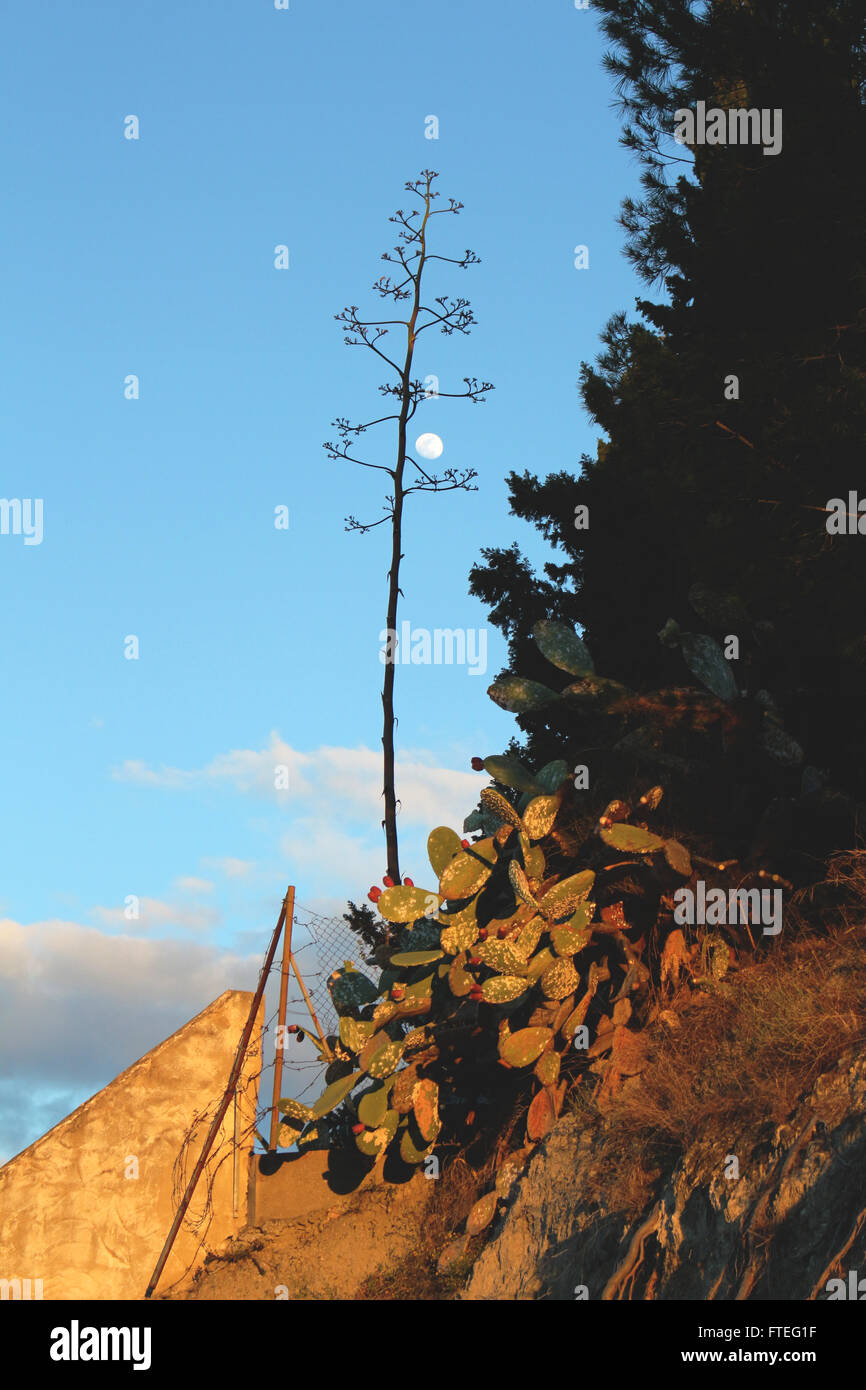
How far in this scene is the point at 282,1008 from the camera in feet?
30.5

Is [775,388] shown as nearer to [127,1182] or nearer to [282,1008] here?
[282,1008]

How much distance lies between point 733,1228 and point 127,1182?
497cm

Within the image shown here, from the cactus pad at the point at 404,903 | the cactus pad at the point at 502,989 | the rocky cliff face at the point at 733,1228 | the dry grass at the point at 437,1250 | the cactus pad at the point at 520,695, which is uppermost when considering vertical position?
the cactus pad at the point at 520,695

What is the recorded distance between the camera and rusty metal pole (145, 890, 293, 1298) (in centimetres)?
847

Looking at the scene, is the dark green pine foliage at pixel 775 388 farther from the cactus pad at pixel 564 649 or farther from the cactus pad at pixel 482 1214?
the cactus pad at pixel 482 1214

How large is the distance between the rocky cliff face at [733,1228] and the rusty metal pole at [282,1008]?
2.45m

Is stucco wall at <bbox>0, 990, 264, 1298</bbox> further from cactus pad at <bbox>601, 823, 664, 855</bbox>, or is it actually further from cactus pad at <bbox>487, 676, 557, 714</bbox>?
cactus pad at <bbox>601, 823, 664, 855</bbox>

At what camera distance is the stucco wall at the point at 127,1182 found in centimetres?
850

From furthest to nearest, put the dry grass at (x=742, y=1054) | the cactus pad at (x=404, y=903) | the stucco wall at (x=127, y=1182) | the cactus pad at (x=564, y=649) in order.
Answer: the stucco wall at (x=127, y=1182)
the cactus pad at (x=564, y=649)
the cactus pad at (x=404, y=903)
the dry grass at (x=742, y=1054)

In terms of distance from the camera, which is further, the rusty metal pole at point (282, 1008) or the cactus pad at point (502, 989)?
the rusty metal pole at point (282, 1008)

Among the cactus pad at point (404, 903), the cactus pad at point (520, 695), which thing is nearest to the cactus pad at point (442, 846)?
the cactus pad at point (404, 903)
